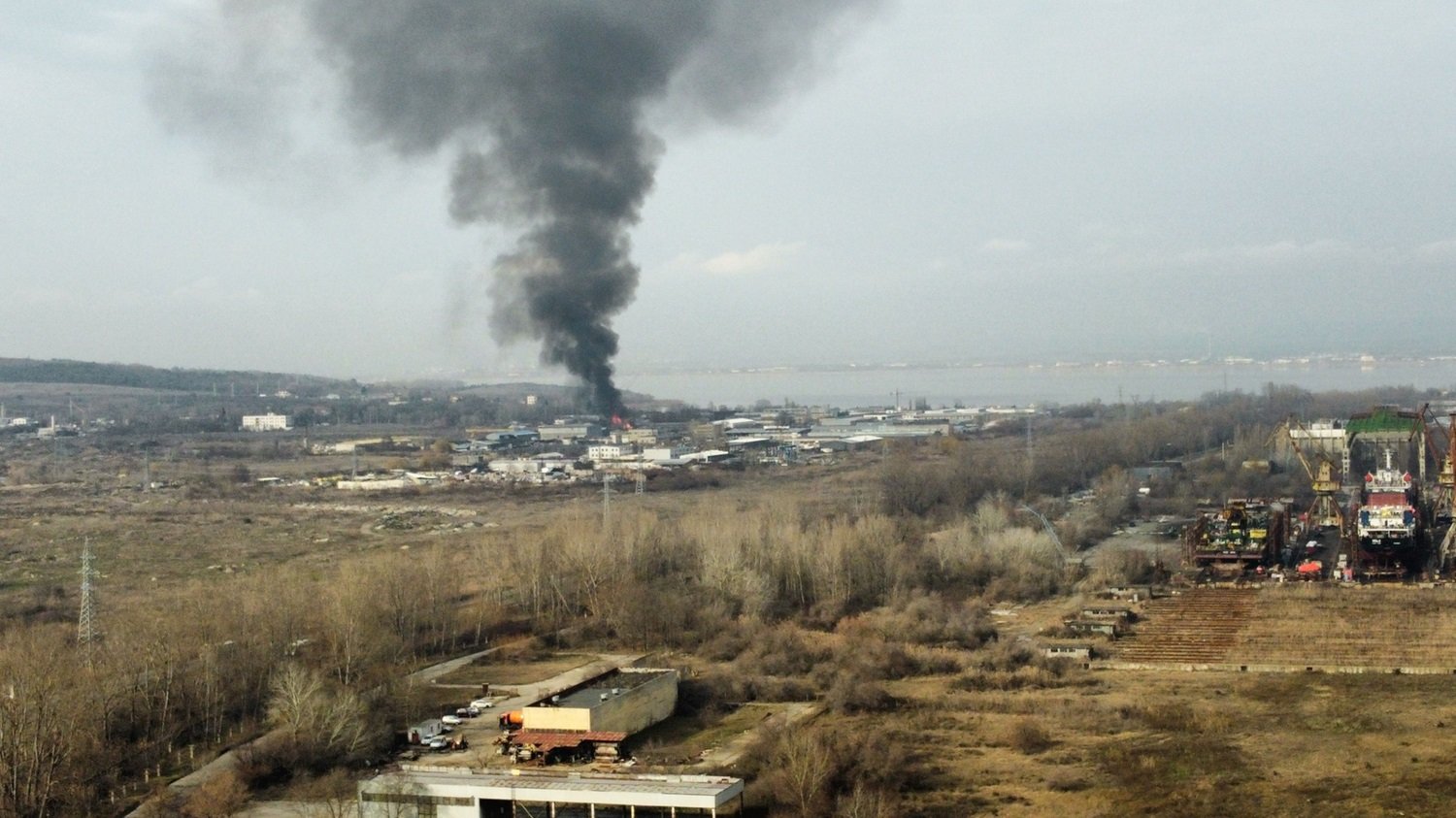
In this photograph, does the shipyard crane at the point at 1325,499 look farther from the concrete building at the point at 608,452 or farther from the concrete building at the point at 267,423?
the concrete building at the point at 267,423

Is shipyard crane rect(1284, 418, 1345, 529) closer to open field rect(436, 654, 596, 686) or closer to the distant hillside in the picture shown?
open field rect(436, 654, 596, 686)

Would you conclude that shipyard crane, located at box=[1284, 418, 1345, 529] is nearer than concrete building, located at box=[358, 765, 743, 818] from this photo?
No

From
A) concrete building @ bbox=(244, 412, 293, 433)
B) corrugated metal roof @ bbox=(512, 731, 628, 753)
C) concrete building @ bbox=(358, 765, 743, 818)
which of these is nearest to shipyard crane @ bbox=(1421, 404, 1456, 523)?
corrugated metal roof @ bbox=(512, 731, 628, 753)

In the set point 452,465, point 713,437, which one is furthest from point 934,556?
point 713,437

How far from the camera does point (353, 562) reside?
24.1 metres

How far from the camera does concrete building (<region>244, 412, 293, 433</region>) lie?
244 feet

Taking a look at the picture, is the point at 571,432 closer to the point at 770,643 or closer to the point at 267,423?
the point at 267,423

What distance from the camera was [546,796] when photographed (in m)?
12.8

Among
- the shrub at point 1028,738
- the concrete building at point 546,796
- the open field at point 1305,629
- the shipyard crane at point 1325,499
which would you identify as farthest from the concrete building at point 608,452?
the concrete building at point 546,796

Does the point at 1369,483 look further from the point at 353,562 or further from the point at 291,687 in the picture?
the point at 291,687

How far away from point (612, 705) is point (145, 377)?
11844 centimetres

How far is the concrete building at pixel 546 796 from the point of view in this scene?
12.6 m

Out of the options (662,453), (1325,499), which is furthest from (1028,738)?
(662,453)

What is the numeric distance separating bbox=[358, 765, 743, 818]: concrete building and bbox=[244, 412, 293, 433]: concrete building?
208ft
